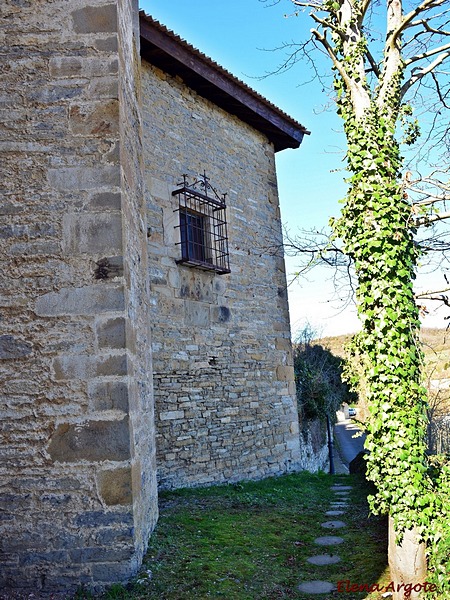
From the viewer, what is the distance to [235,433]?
7395mm

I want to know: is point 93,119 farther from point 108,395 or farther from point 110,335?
point 108,395

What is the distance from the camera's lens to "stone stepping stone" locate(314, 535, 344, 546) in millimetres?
4613

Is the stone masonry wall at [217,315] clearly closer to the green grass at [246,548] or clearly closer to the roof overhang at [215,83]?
the roof overhang at [215,83]

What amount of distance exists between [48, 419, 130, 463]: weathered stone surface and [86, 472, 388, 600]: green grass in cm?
76

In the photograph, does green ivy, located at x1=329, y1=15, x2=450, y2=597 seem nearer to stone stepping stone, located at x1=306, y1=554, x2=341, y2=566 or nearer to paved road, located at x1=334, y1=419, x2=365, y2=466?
stone stepping stone, located at x1=306, y1=554, x2=341, y2=566

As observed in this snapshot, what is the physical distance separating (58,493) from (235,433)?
441cm

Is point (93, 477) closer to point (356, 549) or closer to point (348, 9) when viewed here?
point (356, 549)

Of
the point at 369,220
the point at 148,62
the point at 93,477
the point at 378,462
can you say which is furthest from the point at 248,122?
the point at 93,477

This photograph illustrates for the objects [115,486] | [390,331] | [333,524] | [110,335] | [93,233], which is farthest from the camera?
[333,524]

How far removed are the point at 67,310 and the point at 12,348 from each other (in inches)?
16.5

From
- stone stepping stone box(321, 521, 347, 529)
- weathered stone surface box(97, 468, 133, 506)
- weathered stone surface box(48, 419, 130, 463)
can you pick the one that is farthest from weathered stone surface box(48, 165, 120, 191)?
stone stepping stone box(321, 521, 347, 529)

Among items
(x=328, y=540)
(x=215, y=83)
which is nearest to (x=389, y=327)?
(x=328, y=540)

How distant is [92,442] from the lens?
322cm

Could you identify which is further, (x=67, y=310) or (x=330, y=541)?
(x=330, y=541)
